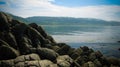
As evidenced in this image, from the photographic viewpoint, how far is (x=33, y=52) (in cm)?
2212

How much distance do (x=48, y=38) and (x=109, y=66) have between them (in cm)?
1026

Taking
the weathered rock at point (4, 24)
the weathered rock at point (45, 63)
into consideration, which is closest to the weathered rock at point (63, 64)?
the weathered rock at point (45, 63)

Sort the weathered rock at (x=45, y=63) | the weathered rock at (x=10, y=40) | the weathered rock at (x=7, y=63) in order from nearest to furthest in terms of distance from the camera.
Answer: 1. the weathered rock at (x=7, y=63)
2. the weathered rock at (x=45, y=63)
3. the weathered rock at (x=10, y=40)

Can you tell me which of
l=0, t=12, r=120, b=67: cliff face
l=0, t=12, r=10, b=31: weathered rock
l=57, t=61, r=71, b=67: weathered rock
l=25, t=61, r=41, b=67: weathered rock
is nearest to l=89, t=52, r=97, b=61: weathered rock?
l=0, t=12, r=120, b=67: cliff face

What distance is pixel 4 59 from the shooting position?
68.6 feet

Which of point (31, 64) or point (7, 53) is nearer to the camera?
point (31, 64)

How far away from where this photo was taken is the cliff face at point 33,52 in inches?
784

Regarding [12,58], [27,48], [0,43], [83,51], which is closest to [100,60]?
[83,51]

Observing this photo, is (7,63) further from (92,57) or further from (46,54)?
(92,57)

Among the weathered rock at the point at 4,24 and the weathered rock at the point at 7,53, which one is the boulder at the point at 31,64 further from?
the weathered rock at the point at 4,24

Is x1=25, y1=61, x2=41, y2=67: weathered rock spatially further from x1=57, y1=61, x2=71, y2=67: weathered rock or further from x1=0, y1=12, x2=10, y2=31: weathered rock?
x1=0, y1=12, x2=10, y2=31: weathered rock

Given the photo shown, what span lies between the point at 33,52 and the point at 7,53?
310 cm

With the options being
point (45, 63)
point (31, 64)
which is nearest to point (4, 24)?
point (31, 64)

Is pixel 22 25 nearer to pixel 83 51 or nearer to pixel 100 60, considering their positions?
pixel 83 51
